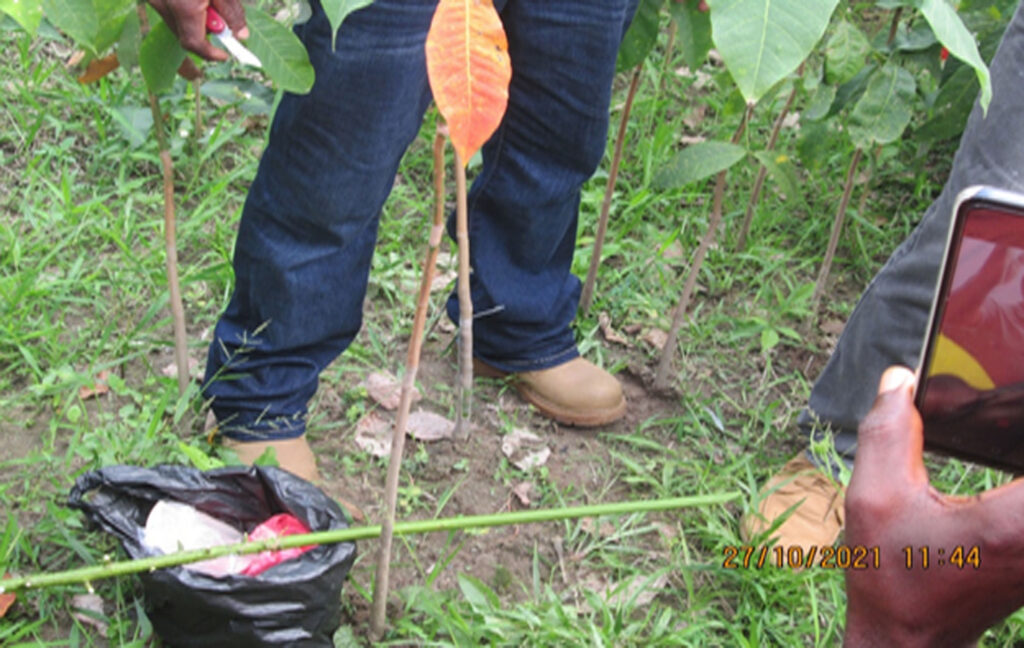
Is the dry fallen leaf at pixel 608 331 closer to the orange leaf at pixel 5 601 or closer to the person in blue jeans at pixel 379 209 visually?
the person in blue jeans at pixel 379 209

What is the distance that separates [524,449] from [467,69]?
4.49 ft

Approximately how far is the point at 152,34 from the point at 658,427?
136 centimetres

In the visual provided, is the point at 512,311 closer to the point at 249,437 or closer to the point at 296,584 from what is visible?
the point at 249,437

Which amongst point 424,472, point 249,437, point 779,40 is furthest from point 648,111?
point 779,40

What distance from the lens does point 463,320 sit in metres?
1.77

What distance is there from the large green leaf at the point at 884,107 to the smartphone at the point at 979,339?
988 mm

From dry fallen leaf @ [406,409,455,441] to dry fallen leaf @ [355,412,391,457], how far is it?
52 millimetres

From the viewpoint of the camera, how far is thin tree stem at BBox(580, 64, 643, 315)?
7.30 ft

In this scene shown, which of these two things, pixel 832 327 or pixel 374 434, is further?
pixel 832 327

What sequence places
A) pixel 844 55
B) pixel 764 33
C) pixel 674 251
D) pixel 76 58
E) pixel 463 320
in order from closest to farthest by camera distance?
pixel 764 33
pixel 463 320
pixel 844 55
pixel 76 58
pixel 674 251

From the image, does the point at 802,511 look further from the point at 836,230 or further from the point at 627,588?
the point at 836,230

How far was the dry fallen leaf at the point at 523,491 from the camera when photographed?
1966 millimetres

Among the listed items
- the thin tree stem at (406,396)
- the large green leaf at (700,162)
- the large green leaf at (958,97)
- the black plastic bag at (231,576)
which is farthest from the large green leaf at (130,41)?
the large green leaf at (958,97)

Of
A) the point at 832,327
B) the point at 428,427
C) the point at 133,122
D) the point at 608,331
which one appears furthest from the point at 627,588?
the point at 133,122
